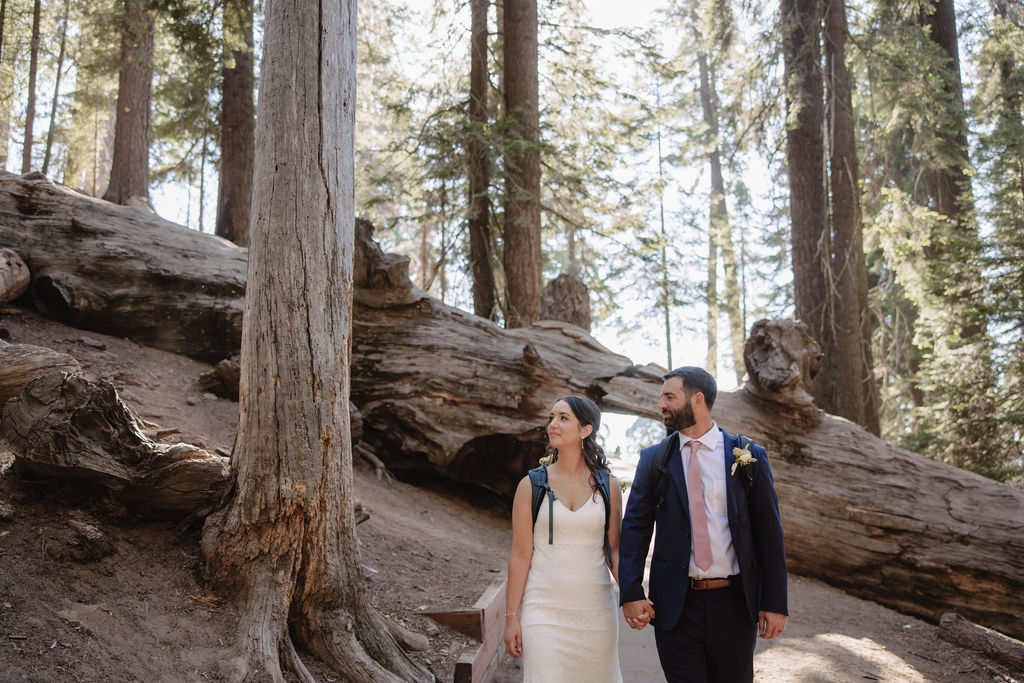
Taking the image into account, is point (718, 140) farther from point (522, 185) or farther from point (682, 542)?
point (682, 542)

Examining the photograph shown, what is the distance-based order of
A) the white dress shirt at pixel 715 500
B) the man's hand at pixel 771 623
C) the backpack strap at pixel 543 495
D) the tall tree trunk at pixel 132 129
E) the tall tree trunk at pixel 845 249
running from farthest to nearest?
1. the tall tree trunk at pixel 132 129
2. the tall tree trunk at pixel 845 249
3. the backpack strap at pixel 543 495
4. the white dress shirt at pixel 715 500
5. the man's hand at pixel 771 623

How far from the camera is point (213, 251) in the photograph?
32.1 ft

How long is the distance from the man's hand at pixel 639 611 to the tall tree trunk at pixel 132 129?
1090 centimetres

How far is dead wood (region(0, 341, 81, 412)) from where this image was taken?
17.8ft

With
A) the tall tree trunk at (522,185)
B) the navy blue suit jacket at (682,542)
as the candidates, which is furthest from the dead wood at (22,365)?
the tall tree trunk at (522,185)

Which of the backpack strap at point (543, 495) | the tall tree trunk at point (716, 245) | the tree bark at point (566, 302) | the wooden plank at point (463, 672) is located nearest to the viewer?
the backpack strap at point (543, 495)

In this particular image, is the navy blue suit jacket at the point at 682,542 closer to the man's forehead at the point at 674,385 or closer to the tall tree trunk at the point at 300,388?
the man's forehead at the point at 674,385

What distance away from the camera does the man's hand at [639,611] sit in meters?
3.47

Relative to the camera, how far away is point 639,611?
347 cm

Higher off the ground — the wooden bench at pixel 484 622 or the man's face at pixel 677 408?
the man's face at pixel 677 408

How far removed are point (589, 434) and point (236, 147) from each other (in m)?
11.3

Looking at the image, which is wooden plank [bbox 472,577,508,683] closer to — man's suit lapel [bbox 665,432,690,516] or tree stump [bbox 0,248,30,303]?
man's suit lapel [bbox 665,432,690,516]

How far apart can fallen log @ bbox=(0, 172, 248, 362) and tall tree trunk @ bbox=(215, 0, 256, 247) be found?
3.10 meters

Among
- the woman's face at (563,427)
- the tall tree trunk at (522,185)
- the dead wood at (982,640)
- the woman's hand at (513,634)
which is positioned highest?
the tall tree trunk at (522,185)
